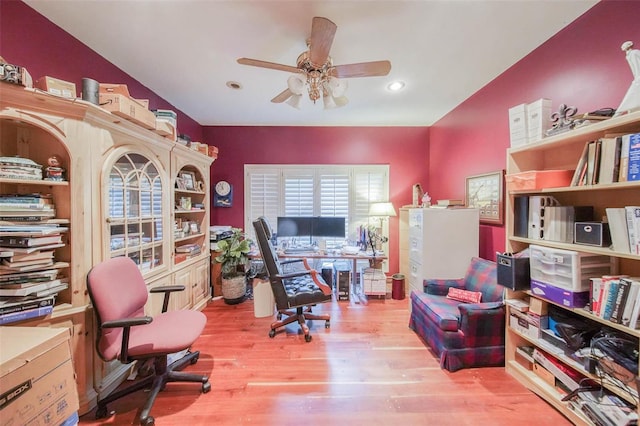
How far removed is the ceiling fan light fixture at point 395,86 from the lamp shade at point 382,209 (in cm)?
155

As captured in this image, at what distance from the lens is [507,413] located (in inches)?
60.2

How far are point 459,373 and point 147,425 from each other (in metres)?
2.21

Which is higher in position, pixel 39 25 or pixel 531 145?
pixel 39 25

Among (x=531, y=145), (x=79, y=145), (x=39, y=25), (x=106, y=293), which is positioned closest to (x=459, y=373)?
(x=531, y=145)

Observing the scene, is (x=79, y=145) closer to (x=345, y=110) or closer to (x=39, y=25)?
(x=39, y=25)

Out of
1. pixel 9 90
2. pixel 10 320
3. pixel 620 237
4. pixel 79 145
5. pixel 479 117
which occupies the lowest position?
pixel 10 320

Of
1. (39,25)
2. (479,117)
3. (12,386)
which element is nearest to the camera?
(12,386)

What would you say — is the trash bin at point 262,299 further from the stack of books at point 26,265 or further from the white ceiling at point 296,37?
the white ceiling at point 296,37

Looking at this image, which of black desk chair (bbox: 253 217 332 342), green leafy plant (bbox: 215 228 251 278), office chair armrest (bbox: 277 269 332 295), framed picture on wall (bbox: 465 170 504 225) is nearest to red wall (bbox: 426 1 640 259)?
framed picture on wall (bbox: 465 170 504 225)

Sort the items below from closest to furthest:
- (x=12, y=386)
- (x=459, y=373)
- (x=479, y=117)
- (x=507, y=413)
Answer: (x=12, y=386)
(x=507, y=413)
(x=459, y=373)
(x=479, y=117)

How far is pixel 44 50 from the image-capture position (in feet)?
5.53

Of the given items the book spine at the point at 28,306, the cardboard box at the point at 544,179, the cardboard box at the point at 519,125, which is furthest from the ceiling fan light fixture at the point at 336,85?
the book spine at the point at 28,306

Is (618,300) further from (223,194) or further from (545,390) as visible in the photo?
(223,194)

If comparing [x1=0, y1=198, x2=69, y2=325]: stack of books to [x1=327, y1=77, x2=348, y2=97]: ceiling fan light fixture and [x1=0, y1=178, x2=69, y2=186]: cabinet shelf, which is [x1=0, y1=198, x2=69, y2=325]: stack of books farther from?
[x1=327, y1=77, x2=348, y2=97]: ceiling fan light fixture
